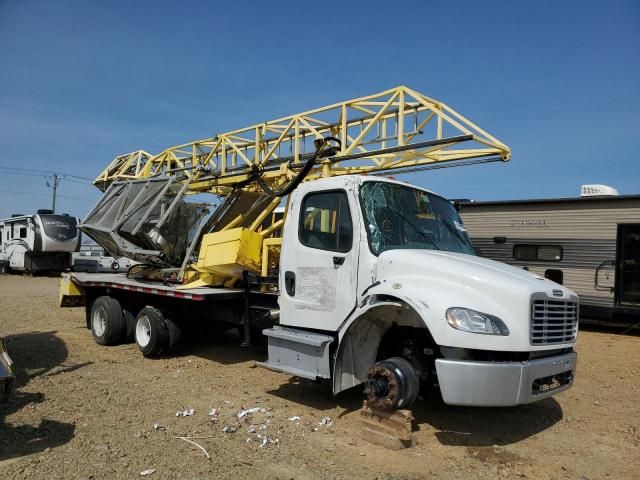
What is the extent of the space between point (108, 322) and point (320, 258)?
472 centimetres

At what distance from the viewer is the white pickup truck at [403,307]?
414 centimetres

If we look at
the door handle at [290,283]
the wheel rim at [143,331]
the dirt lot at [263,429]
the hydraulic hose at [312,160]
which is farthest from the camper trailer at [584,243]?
the wheel rim at [143,331]

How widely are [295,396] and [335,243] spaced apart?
1909 mm

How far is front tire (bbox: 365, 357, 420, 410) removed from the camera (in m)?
4.38

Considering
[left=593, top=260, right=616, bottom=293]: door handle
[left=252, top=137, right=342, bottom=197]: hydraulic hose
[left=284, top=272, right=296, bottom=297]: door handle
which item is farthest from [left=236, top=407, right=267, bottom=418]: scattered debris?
[left=593, top=260, right=616, bottom=293]: door handle

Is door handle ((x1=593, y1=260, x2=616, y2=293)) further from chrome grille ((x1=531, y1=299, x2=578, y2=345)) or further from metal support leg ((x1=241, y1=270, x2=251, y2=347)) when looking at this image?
metal support leg ((x1=241, y1=270, x2=251, y2=347))

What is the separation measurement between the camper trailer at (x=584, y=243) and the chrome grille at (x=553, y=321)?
696cm

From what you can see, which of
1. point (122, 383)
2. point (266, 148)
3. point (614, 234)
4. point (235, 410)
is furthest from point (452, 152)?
point (614, 234)

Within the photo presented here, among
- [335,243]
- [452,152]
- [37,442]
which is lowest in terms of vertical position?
[37,442]

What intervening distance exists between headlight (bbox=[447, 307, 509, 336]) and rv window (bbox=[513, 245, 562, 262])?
8.38m

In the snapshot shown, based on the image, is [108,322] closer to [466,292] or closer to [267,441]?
[267,441]

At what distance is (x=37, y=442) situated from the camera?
440 cm

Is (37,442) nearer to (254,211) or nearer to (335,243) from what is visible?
(335,243)

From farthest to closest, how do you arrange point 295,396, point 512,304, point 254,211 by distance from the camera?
point 254,211
point 295,396
point 512,304
